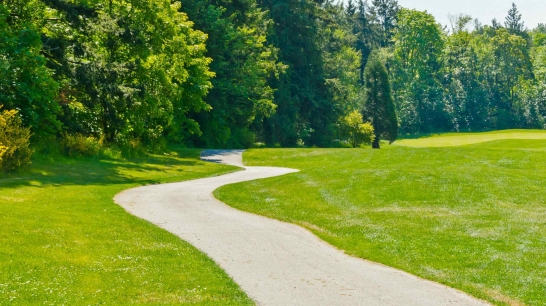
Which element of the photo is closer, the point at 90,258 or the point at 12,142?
the point at 90,258

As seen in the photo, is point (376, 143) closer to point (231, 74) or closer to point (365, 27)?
point (231, 74)

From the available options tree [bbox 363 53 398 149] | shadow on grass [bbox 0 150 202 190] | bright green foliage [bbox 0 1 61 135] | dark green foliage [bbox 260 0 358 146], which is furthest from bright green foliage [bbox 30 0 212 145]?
tree [bbox 363 53 398 149]

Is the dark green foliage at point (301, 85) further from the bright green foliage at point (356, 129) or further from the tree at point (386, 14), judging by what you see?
the tree at point (386, 14)

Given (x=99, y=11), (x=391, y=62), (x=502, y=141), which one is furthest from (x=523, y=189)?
(x=391, y=62)

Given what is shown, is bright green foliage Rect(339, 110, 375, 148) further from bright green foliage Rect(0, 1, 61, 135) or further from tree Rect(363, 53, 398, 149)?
bright green foliage Rect(0, 1, 61, 135)

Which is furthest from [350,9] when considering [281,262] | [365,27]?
[281,262]

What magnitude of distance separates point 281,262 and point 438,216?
653 cm

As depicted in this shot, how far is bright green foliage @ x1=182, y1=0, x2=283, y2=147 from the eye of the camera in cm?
5244

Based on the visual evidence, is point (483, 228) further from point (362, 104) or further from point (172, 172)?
point (362, 104)

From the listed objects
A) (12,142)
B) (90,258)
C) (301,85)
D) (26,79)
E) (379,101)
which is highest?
(301,85)

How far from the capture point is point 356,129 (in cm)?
6950

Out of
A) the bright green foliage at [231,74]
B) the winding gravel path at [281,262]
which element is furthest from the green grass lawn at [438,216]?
the bright green foliage at [231,74]

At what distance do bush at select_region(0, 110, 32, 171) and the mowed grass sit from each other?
9.30 ft

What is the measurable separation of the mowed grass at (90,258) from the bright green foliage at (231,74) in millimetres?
31823
